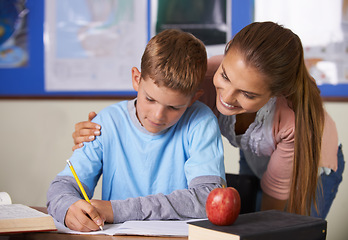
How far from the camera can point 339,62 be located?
83.9 inches

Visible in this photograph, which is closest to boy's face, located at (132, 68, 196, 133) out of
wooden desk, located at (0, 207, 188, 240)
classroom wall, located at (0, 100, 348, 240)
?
wooden desk, located at (0, 207, 188, 240)

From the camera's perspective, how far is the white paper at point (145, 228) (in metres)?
0.87

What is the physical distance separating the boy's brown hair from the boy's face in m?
0.02

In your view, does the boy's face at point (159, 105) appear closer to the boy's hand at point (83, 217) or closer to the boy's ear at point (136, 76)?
the boy's ear at point (136, 76)

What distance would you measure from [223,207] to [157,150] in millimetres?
476

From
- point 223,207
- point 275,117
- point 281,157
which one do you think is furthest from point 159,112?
point 281,157

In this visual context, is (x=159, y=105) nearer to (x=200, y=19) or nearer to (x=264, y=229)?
(x=264, y=229)

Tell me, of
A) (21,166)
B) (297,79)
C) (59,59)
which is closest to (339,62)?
Answer: (297,79)

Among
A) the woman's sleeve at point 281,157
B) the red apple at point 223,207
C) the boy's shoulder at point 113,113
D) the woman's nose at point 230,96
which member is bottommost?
the woman's sleeve at point 281,157

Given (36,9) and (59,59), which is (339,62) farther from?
(36,9)

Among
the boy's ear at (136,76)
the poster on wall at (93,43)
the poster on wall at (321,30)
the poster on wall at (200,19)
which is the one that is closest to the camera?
the boy's ear at (136,76)

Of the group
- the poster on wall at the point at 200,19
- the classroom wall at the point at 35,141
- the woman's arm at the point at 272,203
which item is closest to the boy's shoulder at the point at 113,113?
the woman's arm at the point at 272,203

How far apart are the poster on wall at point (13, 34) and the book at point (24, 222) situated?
1.95m

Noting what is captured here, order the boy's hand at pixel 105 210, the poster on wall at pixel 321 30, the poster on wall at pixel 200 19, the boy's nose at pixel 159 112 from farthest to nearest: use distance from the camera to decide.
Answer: the poster on wall at pixel 200 19 < the poster on wall at pixel 321 30 < the boy's nose at pixel 159 112 < the boy's hand at pixel 105 210
